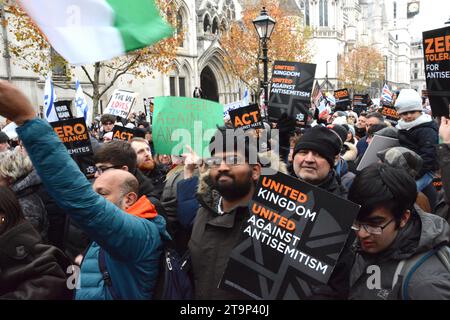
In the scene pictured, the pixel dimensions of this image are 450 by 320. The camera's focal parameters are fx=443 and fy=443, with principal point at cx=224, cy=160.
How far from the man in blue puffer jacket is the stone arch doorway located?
35.8 m

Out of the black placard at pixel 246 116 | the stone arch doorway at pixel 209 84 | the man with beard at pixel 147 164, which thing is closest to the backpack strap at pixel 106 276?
the man with beard at pixel 147 164

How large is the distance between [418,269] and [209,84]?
37.8 meters

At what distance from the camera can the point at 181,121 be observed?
415 cm

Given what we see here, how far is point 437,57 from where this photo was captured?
3.53m

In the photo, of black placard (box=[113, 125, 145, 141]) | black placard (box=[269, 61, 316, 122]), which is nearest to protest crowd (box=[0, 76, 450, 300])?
black placard (box=[113, 125, 145, 141])

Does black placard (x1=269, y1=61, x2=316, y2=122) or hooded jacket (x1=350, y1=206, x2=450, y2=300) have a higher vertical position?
black placard (x1=269, y1=61, x2=316, y2=122)

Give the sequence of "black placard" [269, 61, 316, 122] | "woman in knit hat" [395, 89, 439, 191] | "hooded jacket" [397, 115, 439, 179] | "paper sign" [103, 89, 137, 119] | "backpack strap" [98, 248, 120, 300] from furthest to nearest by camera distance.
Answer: "paper sign" [103, 89, 137, 119], "black placard" [269, 61, 316, 122], "hooded jacket" [397, 115, 439, 179], "woman in knit hat" [395, 89, 439, 191], "backpack strap" [98, 248, 120, 300]

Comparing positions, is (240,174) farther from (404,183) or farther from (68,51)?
(68,51)

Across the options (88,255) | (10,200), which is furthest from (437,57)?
(10,200)

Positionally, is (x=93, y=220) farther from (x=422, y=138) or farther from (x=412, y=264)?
(x=422, y=138)

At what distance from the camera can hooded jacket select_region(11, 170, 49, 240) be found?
146 inches

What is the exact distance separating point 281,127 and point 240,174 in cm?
239

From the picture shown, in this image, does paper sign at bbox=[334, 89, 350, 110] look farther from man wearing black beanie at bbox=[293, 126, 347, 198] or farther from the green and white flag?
the green and white flag

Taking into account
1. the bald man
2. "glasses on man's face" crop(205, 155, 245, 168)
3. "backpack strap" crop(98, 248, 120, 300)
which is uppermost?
"glasses on man's face" crop(205, 155, 245, 168)
